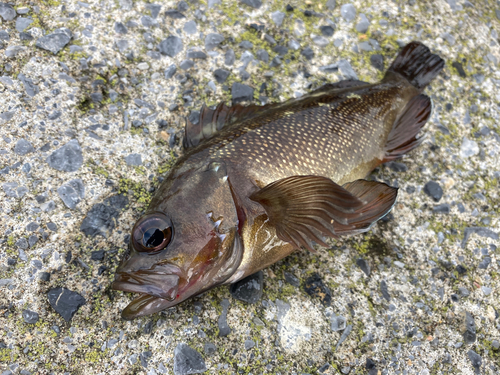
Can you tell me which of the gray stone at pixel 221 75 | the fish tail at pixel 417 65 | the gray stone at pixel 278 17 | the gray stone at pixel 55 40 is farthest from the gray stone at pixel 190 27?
the fish tail at pixel 417 65

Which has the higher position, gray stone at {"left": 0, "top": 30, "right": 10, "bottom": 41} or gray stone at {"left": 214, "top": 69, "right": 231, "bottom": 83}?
gray stone at {"left": 214, "top": 69, "right": 231, "bottom": 83}

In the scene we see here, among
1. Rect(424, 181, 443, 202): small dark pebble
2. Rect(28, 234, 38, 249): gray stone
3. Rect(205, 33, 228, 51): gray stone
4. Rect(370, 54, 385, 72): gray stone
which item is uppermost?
Rect(370, 54, 385, 72): gray stone

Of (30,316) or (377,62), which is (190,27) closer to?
(377,62)

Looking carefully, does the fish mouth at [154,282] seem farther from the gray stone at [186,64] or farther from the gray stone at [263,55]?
the gray stone at [263,55]


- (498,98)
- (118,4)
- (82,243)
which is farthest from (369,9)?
(82,243)

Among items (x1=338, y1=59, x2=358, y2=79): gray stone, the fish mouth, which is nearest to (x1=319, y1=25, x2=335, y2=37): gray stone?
(x1=338, y1=59, x2=358, y2=79): gray stone

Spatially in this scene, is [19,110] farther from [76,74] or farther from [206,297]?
[206,297]

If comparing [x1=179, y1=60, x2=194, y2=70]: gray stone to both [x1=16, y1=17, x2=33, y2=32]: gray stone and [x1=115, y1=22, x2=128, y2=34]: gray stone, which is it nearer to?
[x1=115, y1=22, x2=128, y2=34]: gray stone
